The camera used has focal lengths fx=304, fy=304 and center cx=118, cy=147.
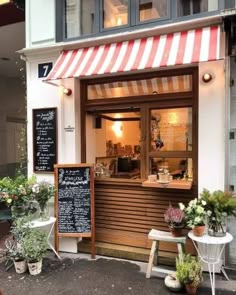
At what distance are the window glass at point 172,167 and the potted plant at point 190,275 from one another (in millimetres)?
1161

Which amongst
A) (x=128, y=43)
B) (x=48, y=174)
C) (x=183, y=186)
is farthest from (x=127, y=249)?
(x=128, y=43)

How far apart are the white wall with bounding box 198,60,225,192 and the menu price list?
168 centimetres

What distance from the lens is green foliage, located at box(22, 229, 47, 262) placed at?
3.96m

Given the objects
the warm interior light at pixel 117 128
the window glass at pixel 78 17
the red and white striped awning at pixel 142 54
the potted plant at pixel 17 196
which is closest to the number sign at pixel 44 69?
the red and white striped awning at pixel 142 54

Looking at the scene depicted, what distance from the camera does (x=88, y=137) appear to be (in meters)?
5.01

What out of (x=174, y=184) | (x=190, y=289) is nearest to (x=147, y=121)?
(x=174, y=184)

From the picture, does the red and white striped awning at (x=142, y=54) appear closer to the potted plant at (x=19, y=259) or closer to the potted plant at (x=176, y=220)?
the potted plant at (x=176, y=220)

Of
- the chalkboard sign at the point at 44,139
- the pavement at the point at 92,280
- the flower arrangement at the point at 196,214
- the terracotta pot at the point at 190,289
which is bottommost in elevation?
the pavement at the point at 92,280

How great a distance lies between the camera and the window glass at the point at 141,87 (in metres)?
4.27

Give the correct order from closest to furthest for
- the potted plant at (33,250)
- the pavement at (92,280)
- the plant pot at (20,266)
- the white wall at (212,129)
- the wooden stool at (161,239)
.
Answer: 1. the pavement at (92,280)
2. the wooden stool at (161,239)
3. the white wall at (212,129)
4. the potted plant at (33,250)
5. the plant pot at (20,266)

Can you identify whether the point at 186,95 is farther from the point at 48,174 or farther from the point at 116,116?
the point at 48,174

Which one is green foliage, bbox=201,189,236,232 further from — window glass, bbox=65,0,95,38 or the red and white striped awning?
window glass, bbox=65,0,95,38

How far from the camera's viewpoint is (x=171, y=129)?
4.52 meters

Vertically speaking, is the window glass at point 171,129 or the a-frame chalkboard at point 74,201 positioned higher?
the window glass at point 171,129
